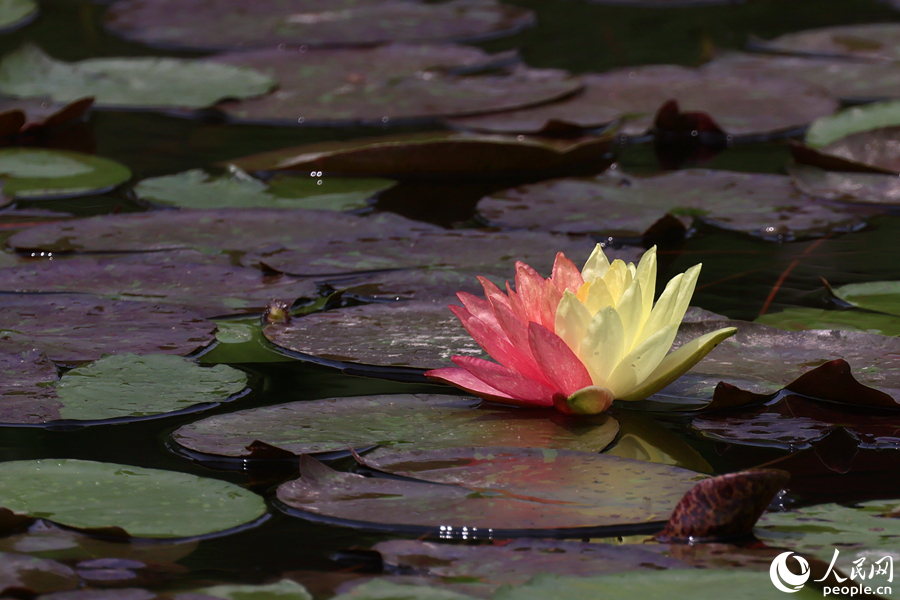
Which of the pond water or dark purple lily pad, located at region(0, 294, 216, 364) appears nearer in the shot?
the pond water

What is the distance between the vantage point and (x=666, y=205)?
258 cm

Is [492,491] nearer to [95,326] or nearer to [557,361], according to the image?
[557,361]

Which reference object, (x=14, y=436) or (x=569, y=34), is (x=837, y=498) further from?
(x=569, y=34)

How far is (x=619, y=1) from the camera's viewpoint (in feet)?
17.0

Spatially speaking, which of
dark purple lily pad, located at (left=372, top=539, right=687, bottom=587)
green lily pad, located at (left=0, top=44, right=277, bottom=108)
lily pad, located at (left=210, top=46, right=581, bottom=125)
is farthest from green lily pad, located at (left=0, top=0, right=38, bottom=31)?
dark purple lily pad, located at (left=372, top=539, right=687, bottom=587)

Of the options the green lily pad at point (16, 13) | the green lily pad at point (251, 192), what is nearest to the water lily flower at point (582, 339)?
the green lily pad at point (251, 192)

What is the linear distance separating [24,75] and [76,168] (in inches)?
41.2

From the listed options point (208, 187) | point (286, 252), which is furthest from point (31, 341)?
point (208, 187)

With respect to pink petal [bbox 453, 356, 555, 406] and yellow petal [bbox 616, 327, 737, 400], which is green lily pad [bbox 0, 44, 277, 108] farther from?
yellow petal [bbox 616, 327, 737, 400]

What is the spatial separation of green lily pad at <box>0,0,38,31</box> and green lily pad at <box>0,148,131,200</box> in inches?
79.0

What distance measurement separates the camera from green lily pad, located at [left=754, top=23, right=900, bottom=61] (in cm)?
419

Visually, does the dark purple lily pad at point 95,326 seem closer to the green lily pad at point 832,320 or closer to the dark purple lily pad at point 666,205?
the dark purple lily pad at point 666,205

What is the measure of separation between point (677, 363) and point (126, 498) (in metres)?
0.78

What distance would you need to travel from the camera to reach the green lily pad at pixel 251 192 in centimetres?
261
